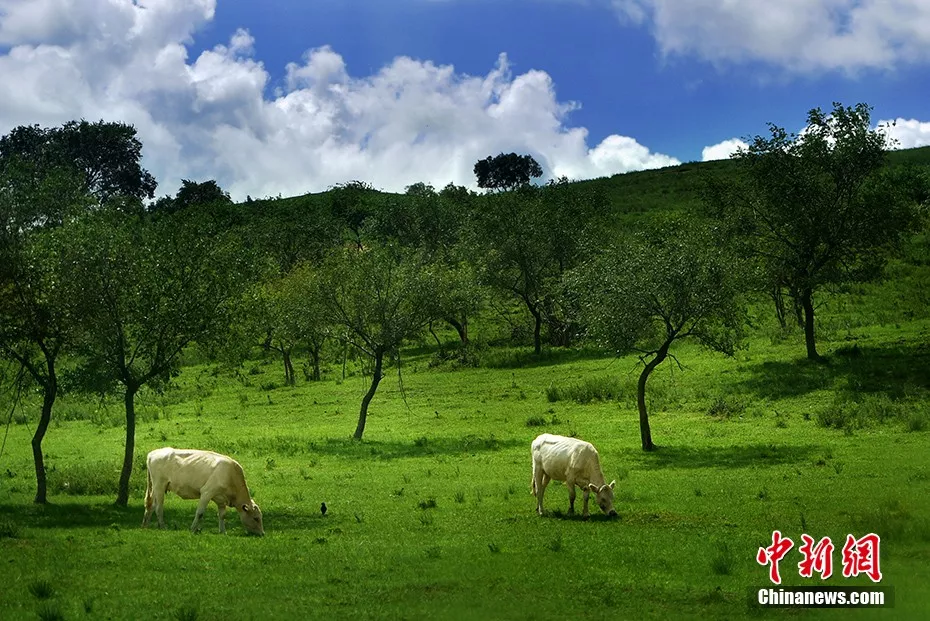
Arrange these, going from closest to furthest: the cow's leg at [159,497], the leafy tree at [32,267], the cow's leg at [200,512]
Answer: the cow's leg at [200,512] < the cow's leg at [159,497] < the leafy tree at [32,267]

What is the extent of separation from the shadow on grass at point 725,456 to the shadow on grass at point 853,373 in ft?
34.6

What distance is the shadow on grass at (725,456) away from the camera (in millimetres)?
→ 29797

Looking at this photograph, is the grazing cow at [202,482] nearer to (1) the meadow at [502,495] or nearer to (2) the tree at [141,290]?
(1) the meadow at [502,495]

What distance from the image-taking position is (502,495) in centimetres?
2531

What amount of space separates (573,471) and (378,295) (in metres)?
21.7

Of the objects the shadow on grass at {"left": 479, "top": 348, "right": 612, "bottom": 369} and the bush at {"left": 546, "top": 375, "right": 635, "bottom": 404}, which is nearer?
the bush at {"left": 546, "top": 375, "right": 635, "bottom": 404}

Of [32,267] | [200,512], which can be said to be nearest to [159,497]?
[200,512]

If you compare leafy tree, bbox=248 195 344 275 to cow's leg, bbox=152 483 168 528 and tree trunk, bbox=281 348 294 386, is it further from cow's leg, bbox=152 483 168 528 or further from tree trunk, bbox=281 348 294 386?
cow's leg, bbox=152 483 168 528

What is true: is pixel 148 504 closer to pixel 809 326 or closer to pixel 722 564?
pixel 722 564

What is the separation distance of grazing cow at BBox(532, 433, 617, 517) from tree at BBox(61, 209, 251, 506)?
33.9 feet

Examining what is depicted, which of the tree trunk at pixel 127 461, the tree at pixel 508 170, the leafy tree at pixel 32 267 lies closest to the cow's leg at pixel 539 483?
the tree trunk at pixel 127 461

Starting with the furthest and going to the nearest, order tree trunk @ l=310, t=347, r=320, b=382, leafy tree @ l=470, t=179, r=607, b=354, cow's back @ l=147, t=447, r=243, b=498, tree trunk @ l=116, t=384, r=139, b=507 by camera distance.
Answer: leafy tree @ l=470, t=179, r=607, b=354
tree trunk @ l=310, t=347, r=320, b=382
tree trunk @ l=116, t=384, r=139, b=507
cow's back @ l=147, t=447, r=243, b=498

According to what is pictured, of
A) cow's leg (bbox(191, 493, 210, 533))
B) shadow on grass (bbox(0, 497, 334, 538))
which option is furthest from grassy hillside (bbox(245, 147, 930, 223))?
cow's leg (bbox(191, 493, 210, 533))

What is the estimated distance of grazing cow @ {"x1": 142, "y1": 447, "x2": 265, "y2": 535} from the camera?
811 inches
